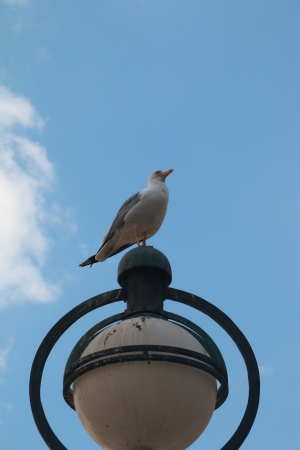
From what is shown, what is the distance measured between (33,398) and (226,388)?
1012mm

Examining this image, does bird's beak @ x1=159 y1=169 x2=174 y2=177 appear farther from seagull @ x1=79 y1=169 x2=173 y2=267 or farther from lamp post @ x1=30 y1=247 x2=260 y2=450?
lamp post @ x1=30 y1=247 x2=260 y2=450

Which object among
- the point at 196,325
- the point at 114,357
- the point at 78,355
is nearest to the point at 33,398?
the point at 78,355

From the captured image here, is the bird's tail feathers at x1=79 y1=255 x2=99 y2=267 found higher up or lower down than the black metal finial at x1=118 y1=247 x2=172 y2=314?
higher up

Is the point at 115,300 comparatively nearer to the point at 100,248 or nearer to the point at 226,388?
the point at 226,388

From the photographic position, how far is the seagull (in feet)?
22.6

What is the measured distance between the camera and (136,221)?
22.6 ft

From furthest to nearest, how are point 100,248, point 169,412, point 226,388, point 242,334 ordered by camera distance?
1. point 100,248
2. point 242,334
3. point 226,388
4. point 169,412

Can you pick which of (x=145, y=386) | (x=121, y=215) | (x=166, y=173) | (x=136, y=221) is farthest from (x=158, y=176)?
(x=145, y=386)

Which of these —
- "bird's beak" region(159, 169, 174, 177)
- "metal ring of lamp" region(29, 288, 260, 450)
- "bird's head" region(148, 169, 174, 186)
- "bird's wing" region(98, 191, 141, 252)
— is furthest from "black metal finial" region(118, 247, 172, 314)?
"bird's beak" region(159, 169, 174, 177)

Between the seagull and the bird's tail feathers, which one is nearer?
the seagull

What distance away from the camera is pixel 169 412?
257 cm

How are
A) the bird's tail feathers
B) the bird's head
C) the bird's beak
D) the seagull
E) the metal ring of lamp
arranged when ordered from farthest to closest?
the bird's beak
the bird's head
the bird's tail feathers
the seagull
the metal ring of lamp

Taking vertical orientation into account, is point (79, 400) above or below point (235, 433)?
above

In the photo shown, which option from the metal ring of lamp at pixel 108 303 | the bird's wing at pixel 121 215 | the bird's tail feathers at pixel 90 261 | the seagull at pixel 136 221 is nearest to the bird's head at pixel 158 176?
the seagull at pixel 136 221
